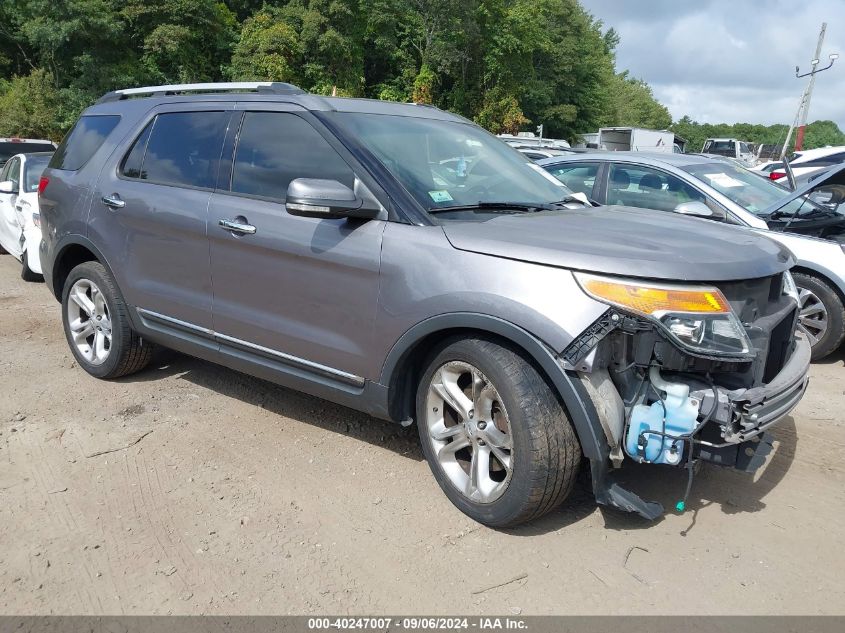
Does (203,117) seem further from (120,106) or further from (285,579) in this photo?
(285,579)

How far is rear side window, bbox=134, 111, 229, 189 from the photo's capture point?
13.4ft

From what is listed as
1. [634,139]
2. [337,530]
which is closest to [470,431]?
[337,530]

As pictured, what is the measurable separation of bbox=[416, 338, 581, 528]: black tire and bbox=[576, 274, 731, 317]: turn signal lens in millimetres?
439

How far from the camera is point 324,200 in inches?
124

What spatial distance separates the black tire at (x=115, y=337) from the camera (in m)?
4.65

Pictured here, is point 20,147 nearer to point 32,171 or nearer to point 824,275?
point 32,171

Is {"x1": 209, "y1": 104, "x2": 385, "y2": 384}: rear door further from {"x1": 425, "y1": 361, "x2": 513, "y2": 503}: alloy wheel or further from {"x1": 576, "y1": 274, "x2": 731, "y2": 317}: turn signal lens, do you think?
{"x1": 576, "y1": 274, "x2": 731, "y2": 317}: turn signal lens

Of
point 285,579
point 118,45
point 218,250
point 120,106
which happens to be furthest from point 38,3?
point 285,579

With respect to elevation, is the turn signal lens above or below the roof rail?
below

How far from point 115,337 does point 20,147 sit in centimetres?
899

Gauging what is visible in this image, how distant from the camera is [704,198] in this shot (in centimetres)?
601

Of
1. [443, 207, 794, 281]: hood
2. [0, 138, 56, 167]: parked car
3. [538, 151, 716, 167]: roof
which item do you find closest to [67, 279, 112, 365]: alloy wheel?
[443, 207, 794, 281]: hood

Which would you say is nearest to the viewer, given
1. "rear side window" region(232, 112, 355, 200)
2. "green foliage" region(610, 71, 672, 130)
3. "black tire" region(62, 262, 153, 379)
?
"rear side window" region(232, 112, 355, 200)

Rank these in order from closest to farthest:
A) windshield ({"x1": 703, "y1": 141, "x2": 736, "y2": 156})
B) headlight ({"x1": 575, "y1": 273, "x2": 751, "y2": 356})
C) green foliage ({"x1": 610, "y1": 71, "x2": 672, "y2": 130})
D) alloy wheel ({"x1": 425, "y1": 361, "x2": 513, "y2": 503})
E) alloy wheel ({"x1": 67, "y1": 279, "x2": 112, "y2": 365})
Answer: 1. headlight ({"x1": 575, "y1": 273, "x2": 751, "y2": 356})
2. alloy wheel ({"x1": 425, "y1": 361, "x2": 513, "y2": 503})
3. alloy wheel ({"x1": 67, "y1": 279, "x2": 112, "y2": 365})
4. windshield ({"x1": 703, "y1": 141, "x2": 736, "y2": 156})
5. green foliage ({"x1": 610, "y1": 71, "x2": 672, "y2": 130})
